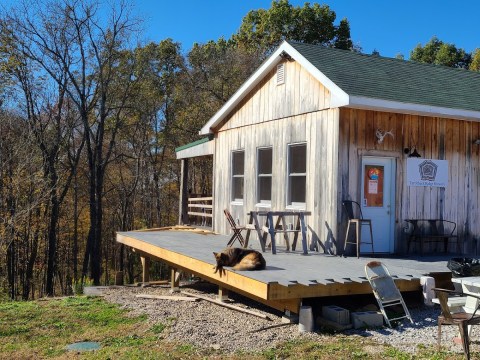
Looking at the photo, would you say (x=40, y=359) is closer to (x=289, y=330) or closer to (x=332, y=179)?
(x=289, y=330)

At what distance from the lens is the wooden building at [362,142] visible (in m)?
9.28

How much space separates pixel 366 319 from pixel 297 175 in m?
4.37

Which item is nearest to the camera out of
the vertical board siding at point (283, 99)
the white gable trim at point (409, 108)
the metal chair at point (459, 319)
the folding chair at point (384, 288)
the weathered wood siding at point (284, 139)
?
the metal chair at point (459, 319)

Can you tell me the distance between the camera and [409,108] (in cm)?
917

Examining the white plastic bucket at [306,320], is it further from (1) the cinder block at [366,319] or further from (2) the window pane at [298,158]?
(2) the window pane at [298,158]

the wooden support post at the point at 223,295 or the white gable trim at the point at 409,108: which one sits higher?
the white gable trim at the point at 409,108

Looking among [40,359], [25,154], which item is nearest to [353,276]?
[40,359]

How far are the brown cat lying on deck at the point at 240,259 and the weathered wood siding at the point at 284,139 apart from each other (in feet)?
8.17

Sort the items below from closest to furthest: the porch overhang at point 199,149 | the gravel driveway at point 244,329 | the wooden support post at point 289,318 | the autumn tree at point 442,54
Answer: the gravel driveway at point 244,329, the wooden support post at point 289,318, the porch overhang at point 199,149, the autumn tree at point 442,54

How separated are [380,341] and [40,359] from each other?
3.93 metres

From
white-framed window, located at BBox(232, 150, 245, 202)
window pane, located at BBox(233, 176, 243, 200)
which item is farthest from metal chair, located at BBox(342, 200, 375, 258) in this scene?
window pane, located at BBox(233, 176, 243, 200)

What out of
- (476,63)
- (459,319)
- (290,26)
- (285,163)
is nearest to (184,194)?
(285,163)

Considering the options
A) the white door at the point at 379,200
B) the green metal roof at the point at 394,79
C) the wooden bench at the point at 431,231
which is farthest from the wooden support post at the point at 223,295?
the green metal roof at the point at 394,79

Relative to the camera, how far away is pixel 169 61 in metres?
26.6
